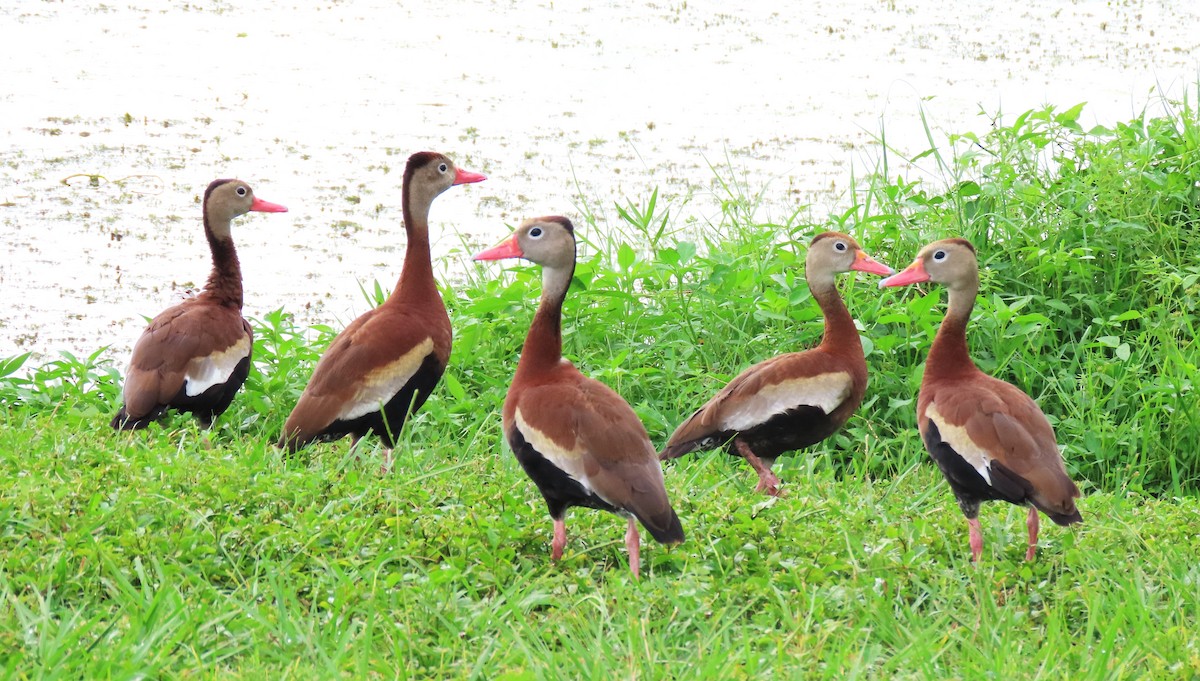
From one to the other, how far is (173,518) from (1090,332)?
461 cm

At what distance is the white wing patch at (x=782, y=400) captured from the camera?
5426mm

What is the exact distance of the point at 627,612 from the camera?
391 centimetres

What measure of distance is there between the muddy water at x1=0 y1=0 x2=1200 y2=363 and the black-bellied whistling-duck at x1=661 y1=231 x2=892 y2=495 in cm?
250

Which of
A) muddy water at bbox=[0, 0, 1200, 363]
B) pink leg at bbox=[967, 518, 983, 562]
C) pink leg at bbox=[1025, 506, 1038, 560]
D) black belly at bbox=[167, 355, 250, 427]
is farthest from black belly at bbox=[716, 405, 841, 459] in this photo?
muddy water at bbox=[0, 0, 1200, 363]

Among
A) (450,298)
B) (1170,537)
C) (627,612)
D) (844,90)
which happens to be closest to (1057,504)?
(1170,537)

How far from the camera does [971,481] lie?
181 inches

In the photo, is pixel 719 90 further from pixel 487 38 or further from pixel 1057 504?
pixel 1057 504

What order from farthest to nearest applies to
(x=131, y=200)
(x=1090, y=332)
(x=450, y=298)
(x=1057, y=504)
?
(x=131, y=200) → (x=450, y=298) → (x=1090, y=332) → (x=1057, y=504)

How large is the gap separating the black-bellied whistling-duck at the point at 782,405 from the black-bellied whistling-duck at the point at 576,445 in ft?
2.98

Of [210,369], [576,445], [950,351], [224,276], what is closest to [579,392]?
[576,445]

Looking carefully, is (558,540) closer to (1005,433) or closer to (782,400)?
(782,400)

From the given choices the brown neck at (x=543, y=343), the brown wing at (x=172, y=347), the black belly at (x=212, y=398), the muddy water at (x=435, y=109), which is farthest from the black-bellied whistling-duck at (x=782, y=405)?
the muddy water at (x=435, y=109)

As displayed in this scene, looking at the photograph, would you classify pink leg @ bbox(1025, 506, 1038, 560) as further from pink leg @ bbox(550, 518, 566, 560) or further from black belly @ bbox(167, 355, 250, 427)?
black belly @ bbox(167, 355, 250, 427)

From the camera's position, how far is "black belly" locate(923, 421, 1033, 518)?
443cm
